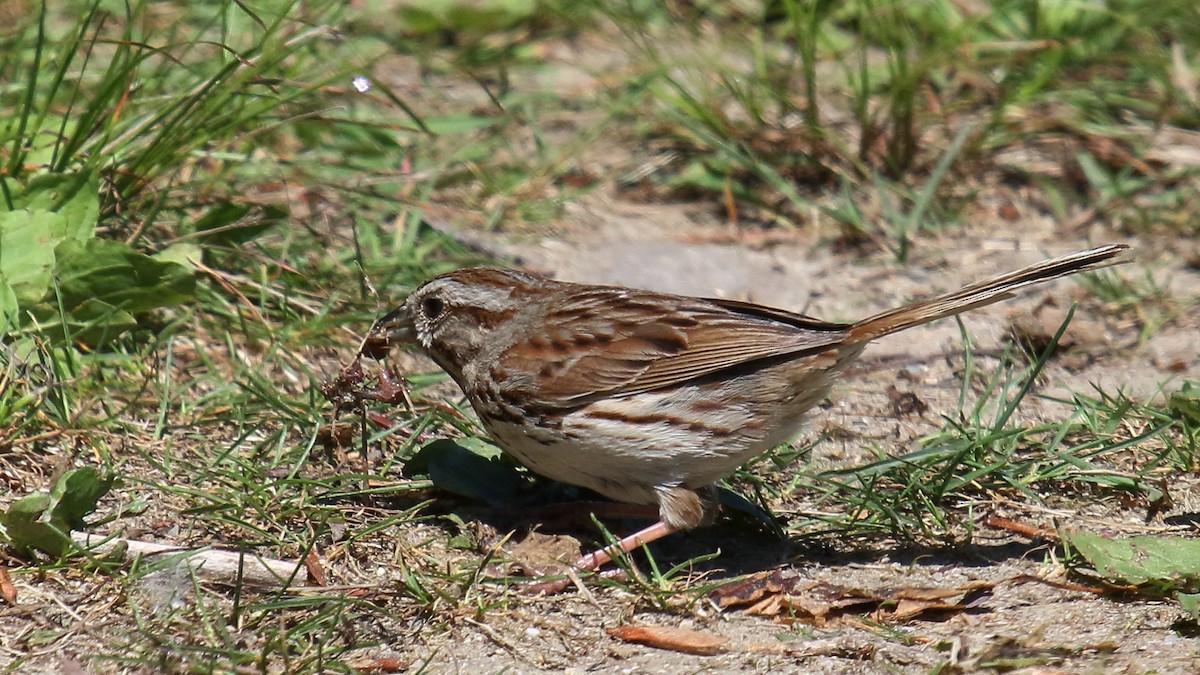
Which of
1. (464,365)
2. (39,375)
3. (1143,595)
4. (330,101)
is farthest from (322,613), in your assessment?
(330,101)

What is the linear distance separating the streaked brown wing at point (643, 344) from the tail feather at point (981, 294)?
11cm

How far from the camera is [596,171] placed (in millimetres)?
7836

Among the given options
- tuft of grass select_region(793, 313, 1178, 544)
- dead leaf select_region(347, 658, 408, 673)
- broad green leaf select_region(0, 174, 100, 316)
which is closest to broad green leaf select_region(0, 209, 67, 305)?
broad green leaf select_region(0, 174, 100, 316)

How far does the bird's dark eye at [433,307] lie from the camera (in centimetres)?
504

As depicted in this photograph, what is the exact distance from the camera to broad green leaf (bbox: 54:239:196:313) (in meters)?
5.15

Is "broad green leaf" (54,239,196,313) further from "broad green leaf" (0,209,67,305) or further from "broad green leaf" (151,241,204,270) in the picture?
"broad green leaf" (151,241,204,270)

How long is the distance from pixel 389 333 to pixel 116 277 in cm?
104

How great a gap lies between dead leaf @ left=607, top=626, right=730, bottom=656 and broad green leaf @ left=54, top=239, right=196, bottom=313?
7.40ft

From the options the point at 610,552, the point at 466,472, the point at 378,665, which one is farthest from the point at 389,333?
the point at 378,665

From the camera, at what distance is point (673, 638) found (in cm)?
411

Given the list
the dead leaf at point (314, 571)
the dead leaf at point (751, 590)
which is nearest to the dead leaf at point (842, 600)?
the dead leaf at point (751, 590)

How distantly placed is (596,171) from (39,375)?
12.0 feet

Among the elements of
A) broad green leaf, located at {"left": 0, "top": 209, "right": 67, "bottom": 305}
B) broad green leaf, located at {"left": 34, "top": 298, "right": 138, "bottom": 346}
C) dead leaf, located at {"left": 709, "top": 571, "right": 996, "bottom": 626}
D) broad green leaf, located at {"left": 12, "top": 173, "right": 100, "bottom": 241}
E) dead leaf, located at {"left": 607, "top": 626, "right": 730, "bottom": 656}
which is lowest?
dead leaf, located at {"left": 607, "top": 626, "right": 730, "bottom": 656}

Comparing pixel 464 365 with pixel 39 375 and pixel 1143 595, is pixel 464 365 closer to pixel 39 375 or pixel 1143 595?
pixel 39 375
